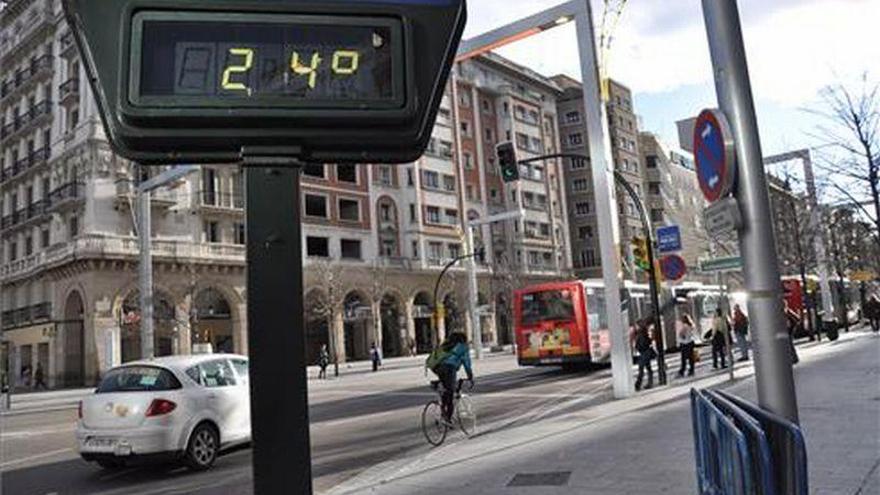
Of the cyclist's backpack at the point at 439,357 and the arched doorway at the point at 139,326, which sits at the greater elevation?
the arched doorway at the point at 139,326

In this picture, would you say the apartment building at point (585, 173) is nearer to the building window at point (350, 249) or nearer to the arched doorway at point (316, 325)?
the building window at point (350, 249)

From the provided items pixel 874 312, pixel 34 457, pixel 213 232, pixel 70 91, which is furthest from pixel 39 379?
pixel 874 312

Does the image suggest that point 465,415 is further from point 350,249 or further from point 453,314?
point 453,314

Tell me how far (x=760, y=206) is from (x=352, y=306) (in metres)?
50.1

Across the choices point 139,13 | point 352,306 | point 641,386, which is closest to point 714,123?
point 139,13

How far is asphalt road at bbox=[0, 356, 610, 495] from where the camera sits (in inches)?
394

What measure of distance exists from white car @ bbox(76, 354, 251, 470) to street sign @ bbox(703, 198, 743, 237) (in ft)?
25.7

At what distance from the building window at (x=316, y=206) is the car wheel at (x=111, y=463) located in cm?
4133

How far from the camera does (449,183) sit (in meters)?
63.7

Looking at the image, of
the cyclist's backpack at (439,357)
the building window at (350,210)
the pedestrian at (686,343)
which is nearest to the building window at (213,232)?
the building window at (350,210)

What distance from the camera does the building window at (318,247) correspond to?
52594 mm

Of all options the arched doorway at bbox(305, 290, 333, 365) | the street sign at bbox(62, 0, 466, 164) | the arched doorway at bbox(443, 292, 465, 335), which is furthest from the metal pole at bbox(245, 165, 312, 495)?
the arched doorway at bbox(443, 292, 465, 335)

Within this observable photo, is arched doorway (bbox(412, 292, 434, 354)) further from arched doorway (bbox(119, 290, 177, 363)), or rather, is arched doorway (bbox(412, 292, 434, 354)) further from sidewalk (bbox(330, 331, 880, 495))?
sidewalk (bbox(330, 331, 880, 495))

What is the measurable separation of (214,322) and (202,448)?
38007 mm
